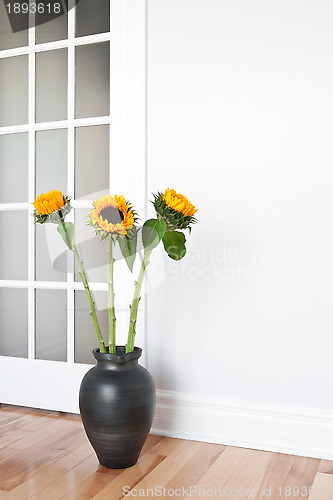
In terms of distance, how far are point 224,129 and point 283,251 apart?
1.78 feet

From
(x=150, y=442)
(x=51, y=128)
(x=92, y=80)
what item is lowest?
(x=150, y=442)

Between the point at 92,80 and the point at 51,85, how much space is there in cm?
23

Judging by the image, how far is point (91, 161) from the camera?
91.4 inches

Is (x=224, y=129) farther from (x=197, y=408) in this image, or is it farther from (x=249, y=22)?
(x=197, y=408)

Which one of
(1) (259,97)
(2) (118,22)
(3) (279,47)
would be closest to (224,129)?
(1) (259,97)

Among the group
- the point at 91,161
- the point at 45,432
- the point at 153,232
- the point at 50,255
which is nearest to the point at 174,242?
the point at 153,232

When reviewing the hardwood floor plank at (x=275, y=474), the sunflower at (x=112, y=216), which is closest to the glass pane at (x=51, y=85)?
the sunflower at (x=112, y=216)

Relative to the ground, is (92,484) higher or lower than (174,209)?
lower

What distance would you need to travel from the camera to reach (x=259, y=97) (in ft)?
6.36

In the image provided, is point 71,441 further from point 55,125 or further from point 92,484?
point 55,125

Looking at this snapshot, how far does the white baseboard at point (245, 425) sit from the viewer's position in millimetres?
1851

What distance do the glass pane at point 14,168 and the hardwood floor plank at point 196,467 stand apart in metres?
1.45

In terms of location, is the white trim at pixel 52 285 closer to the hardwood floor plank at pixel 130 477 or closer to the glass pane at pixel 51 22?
the hardwood floor plank at pixel 130 477

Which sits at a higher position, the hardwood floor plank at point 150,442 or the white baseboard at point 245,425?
the white baseboard at point 245,425
